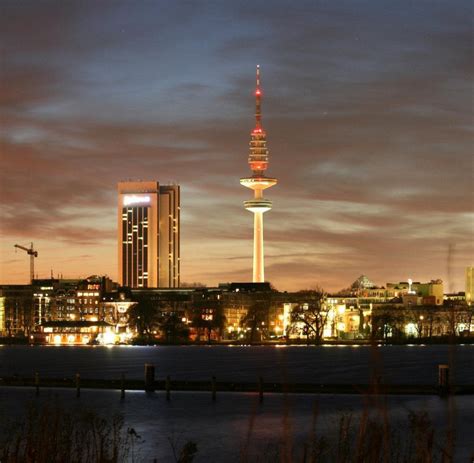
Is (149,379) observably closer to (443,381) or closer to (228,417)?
(228,417)

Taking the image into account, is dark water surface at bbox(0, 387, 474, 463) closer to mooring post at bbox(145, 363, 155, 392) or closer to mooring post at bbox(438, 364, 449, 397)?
mooring post at bbox(438, 364, 449, 397)

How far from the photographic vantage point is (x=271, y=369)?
12075 centimetres

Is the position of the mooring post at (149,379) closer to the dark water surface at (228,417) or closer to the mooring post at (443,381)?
the dark water surface at (228,417)

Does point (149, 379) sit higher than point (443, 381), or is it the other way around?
point (443, 381)

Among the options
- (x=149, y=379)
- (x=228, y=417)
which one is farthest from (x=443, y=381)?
(x=149, y=379)

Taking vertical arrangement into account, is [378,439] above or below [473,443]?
above

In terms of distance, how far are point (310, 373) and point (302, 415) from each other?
171 ft

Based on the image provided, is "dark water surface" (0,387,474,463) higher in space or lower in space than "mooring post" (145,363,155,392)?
lower

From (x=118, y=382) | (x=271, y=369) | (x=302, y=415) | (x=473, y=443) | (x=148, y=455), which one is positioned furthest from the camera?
(x=271, y=369)

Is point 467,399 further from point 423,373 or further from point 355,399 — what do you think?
point 423,373

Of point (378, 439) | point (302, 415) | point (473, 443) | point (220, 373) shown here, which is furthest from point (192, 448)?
point (220, 373)

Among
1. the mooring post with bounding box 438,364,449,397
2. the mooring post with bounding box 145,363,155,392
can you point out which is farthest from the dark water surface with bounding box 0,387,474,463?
the mooring post with bounding box 145,363,155,392

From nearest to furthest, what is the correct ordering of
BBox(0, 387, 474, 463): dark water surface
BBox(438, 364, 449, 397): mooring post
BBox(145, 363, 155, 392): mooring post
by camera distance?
BBox(0, 387, 474, 463): dark water surface → BBox(438, 364, 449, 397): mooring post → BBox(145, 363, 155, 392): mooring post

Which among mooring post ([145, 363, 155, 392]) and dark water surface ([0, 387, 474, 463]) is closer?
dark water surface ([0, 387, 474, 463])
